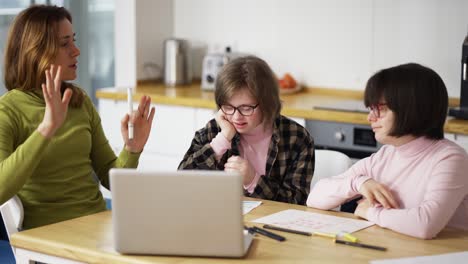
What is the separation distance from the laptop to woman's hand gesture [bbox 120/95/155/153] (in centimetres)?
58

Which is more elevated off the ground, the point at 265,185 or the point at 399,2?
the point at 399,2

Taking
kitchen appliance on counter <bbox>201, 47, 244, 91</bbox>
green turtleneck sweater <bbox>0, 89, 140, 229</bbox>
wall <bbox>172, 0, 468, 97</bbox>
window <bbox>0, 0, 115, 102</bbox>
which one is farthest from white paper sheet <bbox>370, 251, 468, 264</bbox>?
window <bbox>0, 0, 115, 102</bbox>

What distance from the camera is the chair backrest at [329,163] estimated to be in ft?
8.55

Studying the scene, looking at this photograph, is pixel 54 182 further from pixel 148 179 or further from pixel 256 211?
pixel 148 179

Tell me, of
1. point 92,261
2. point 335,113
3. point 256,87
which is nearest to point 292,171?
point 256,87

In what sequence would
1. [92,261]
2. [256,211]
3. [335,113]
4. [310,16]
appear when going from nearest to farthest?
[92,261] < [256,211] < [335,113] < [310,16]

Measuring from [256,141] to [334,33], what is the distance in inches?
67.7

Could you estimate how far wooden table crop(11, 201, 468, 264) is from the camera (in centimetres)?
177

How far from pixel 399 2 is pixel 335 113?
0.75 m

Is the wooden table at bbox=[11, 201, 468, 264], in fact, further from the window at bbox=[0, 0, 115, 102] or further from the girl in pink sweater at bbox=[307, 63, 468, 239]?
the window at bbox=[0, 0, 115, 102]

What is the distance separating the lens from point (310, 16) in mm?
4211

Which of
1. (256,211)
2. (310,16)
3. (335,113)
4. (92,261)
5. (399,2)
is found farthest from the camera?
(310,16)

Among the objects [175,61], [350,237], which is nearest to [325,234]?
[350,237]

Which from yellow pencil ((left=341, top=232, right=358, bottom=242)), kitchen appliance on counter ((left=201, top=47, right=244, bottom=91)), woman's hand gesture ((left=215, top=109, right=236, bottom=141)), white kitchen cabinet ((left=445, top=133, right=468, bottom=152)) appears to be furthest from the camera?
kitchen appliance on counter ((left=201, top=47, right=244, bottom=91))
